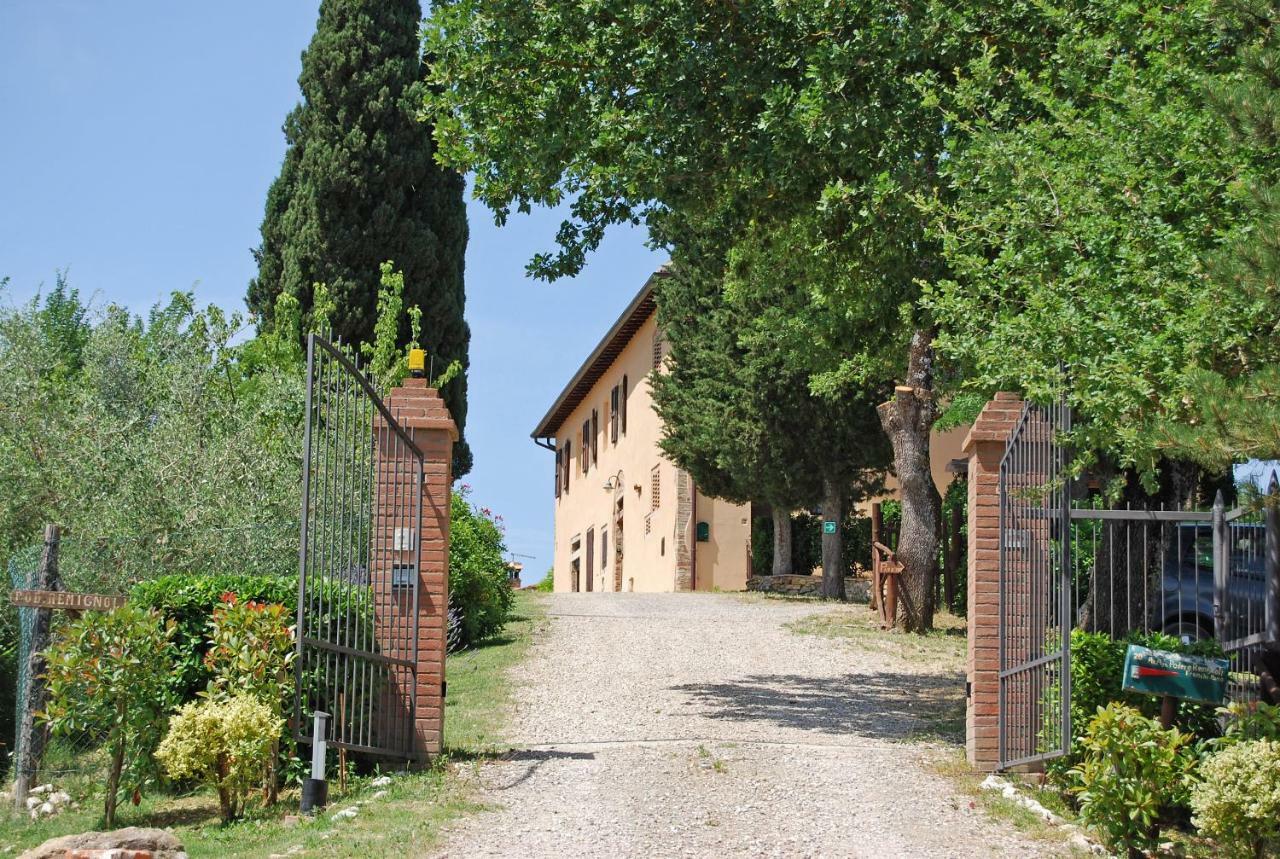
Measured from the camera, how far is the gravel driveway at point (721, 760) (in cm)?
801

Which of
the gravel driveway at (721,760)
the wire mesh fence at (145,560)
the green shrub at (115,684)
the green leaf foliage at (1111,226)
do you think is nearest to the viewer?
the green leaf foliage at (1111,226)

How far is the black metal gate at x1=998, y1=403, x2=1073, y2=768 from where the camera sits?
30.3 ft

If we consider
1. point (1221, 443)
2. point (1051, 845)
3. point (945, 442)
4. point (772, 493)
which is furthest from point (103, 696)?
point (945, 442)

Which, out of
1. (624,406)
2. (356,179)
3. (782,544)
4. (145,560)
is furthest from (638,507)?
(145,560)

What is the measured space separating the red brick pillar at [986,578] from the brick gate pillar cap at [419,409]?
3629 mm

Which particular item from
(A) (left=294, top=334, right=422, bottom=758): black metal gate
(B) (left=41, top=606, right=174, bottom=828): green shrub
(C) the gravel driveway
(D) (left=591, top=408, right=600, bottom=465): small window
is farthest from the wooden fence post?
(D) (left=591, top=408, right=600, bottom=465): small window

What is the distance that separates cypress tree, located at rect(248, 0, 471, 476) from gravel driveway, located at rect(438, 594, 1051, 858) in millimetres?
9688

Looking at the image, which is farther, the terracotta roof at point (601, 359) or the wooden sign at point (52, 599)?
the terracotta roof at point (601, 359)

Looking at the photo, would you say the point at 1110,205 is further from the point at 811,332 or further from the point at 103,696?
the point at 811,332

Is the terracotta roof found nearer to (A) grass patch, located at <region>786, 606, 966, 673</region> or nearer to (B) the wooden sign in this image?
(A) grass patch, located at <region>786, 606, 966, 673</region>

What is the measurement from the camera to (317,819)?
8195mm

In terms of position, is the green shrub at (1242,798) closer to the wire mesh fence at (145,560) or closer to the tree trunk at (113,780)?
the tree trunk at (113,780)

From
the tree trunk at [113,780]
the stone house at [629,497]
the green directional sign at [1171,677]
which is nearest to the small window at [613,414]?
the stone house at [629,497]

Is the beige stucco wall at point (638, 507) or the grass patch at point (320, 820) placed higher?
the beige stucco wall at point (638, 507)
